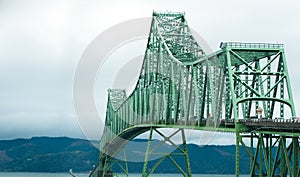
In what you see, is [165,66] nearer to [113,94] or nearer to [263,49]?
[263,49]

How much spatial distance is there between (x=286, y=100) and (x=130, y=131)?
→ 6164cm

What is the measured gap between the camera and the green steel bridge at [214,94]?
48.7 m

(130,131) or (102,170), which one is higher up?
(130,131)

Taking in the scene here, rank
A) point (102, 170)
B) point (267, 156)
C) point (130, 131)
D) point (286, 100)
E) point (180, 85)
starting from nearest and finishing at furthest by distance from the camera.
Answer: point (267, 156) < point (286, 100) < point (180, 85) < point (130, 131) < point (102, 170)

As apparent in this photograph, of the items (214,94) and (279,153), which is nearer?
(279,153)

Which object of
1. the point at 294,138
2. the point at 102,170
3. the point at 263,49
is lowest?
the point at 102,170

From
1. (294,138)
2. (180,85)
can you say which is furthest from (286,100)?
(180,85)

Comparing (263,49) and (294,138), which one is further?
(263,49)

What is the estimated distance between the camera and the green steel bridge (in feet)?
160

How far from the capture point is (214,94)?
214 feet

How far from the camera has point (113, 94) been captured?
186 m

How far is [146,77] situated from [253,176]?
55.9 meters

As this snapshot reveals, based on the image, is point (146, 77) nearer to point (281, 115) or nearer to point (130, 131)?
point (130, 131)

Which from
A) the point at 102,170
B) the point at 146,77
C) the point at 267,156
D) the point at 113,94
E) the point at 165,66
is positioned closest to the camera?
the point at 267,156
